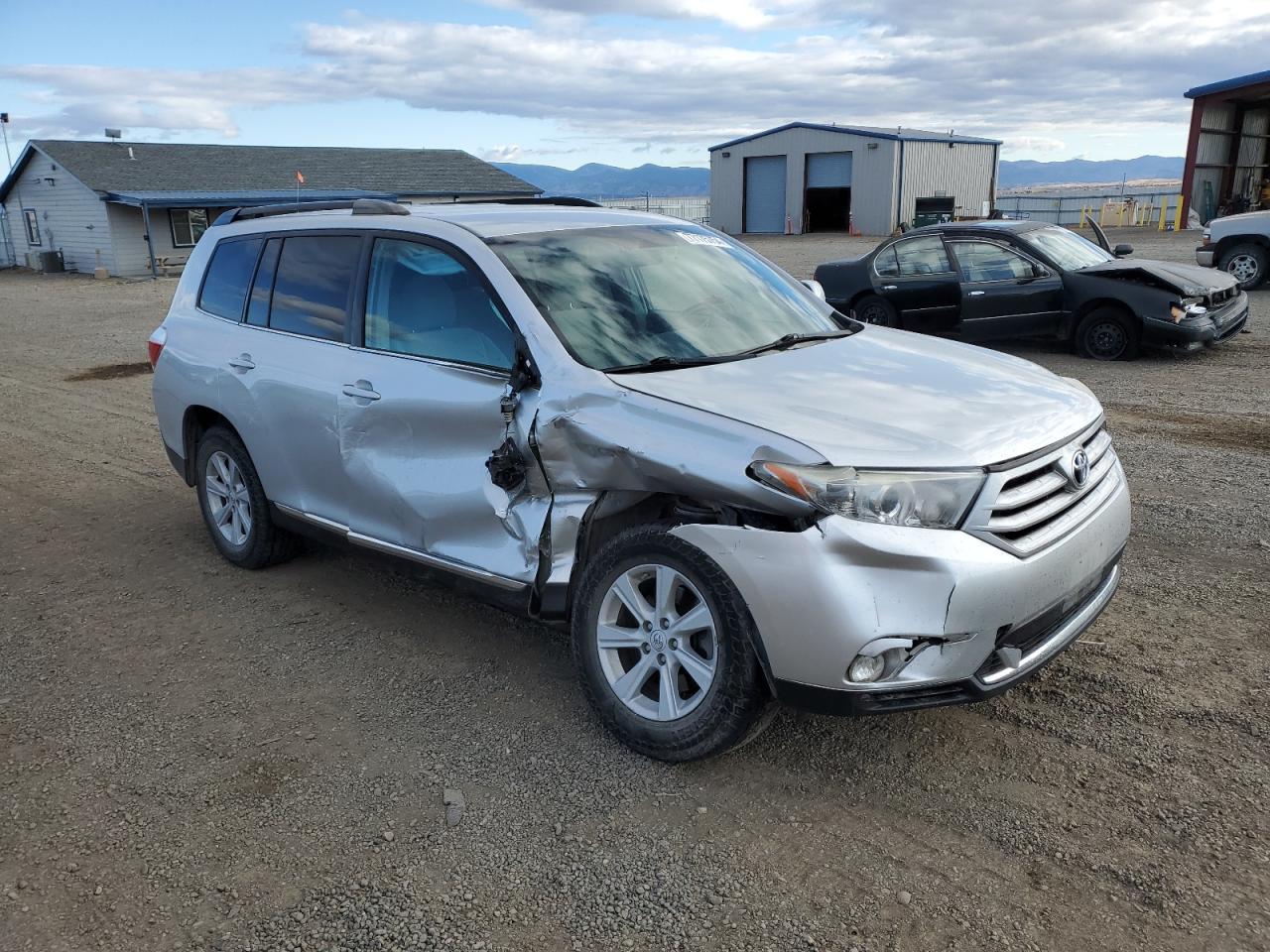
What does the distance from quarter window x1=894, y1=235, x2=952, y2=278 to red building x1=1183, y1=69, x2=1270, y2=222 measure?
22.9 meters

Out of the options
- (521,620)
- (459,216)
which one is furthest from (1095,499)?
(459,216)

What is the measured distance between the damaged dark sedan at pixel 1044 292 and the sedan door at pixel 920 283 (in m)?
0.01

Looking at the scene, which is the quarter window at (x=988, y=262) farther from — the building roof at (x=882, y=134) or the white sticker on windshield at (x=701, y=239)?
the building roof at (x=882, y=134)

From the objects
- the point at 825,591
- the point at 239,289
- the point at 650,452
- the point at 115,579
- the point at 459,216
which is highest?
the point at 459,216

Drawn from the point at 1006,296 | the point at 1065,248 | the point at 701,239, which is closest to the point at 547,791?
the point at 701,239

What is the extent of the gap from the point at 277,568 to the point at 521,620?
5.30 feet

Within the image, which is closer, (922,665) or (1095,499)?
(922,665)

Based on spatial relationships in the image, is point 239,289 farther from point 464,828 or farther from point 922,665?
point 922,665

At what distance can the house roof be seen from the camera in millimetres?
35312

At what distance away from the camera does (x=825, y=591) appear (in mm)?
2885

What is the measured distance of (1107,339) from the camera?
34.6 ft

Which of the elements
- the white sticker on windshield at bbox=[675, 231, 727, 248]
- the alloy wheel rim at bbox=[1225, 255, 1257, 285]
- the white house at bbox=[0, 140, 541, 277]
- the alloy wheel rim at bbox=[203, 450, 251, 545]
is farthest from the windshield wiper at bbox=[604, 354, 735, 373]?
the white house at bbox=[0, 140, 541, 277]

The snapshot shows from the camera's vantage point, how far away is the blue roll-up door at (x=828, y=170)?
42.3 metres

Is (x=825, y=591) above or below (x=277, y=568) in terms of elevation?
above
